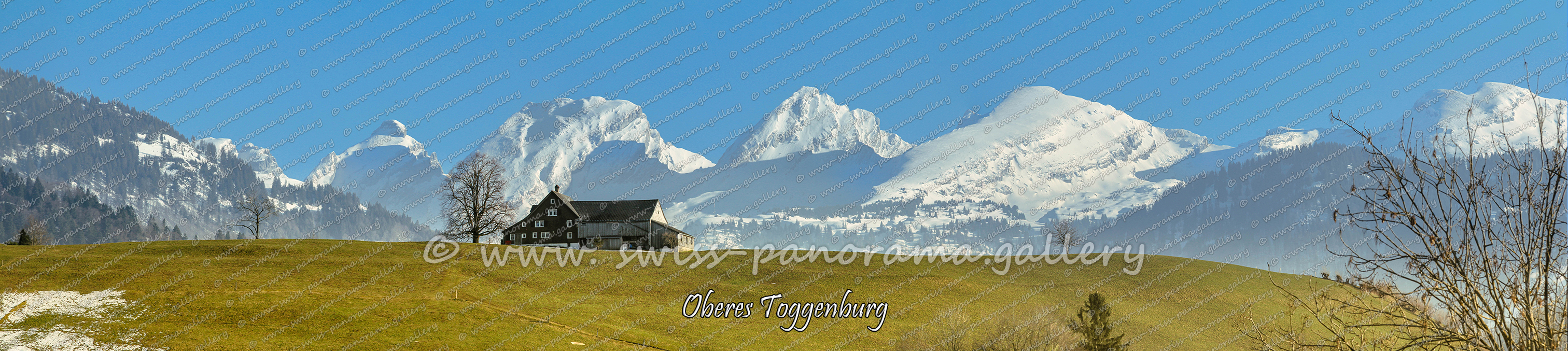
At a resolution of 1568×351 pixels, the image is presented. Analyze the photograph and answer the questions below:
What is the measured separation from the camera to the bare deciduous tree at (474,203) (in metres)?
82.6

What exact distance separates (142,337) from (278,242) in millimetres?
34186

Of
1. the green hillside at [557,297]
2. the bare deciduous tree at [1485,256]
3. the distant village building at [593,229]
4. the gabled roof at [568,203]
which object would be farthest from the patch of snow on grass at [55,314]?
the bare deciduous tree at [1485,256]

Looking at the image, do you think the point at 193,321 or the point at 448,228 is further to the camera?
the point at 448,228

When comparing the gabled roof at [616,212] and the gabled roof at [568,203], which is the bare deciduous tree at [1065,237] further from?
the gabled roof at [568,203]

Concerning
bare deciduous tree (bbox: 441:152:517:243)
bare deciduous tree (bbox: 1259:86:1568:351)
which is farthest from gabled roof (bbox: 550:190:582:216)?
bare deciduous tree (bbox: 1259:86:1568:351)

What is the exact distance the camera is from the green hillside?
44031 mm

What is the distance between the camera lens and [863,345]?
163ft

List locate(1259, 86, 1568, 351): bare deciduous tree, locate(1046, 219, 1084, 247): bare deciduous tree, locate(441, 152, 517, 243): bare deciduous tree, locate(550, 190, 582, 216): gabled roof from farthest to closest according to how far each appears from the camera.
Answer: locate(1046, 219, 1084, 247): bare deciduous tree < locate(550, 190, 582, 216): gabled roof < locate(441, 152, 517, 243): bare deciduous tree < locate(1259, 86, 1568, 351): bare deciduous tree

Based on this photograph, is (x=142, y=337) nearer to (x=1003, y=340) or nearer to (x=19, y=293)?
(x=19, y=293)

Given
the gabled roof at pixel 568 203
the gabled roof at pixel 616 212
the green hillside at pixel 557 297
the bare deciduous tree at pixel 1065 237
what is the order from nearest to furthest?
the green hillside at pixel 557 297 < the gabled roof at pixel 616 212 < the gabled roof at pixel 568 203 < the bare deciduous tree at pixel 1065 237

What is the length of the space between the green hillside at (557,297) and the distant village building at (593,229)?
16.3m

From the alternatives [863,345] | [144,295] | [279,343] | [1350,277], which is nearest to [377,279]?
[144,295]

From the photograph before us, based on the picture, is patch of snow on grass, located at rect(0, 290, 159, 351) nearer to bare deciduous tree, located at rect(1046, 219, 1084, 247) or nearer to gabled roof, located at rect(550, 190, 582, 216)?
gabled roof, located at rect(550, 190, 582, 216)

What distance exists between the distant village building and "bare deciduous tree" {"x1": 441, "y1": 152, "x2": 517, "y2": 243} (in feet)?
19.2
